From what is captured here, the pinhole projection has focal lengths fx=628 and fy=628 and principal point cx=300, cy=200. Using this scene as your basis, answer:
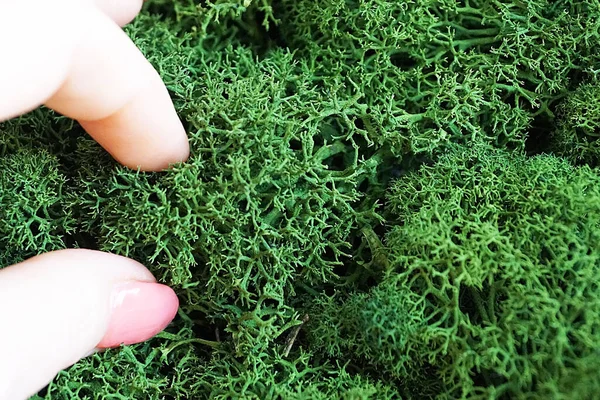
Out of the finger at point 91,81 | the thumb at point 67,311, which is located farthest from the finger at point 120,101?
the thumb at point 67,311

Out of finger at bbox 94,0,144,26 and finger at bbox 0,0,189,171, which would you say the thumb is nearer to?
finger at bbox 0,0,189,171

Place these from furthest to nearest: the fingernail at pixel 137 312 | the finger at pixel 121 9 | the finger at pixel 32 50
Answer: the finger at pixel 121 9 < the fingernail at pixel 137 312 < the finger at pixel 32 50

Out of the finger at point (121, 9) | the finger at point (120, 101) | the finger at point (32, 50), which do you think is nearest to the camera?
the finger at point (32, 50)

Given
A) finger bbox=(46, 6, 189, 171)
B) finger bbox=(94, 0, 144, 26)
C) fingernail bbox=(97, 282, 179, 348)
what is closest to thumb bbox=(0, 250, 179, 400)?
fingernail bbox=(97, 282, 179, 348)

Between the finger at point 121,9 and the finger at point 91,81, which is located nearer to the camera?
the finger at point 91,81

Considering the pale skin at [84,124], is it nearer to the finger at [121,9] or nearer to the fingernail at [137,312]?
the fingernail at [137,312]

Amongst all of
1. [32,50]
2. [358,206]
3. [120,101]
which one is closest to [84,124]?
[120,101]

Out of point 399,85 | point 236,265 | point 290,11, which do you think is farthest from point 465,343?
point 290,11
